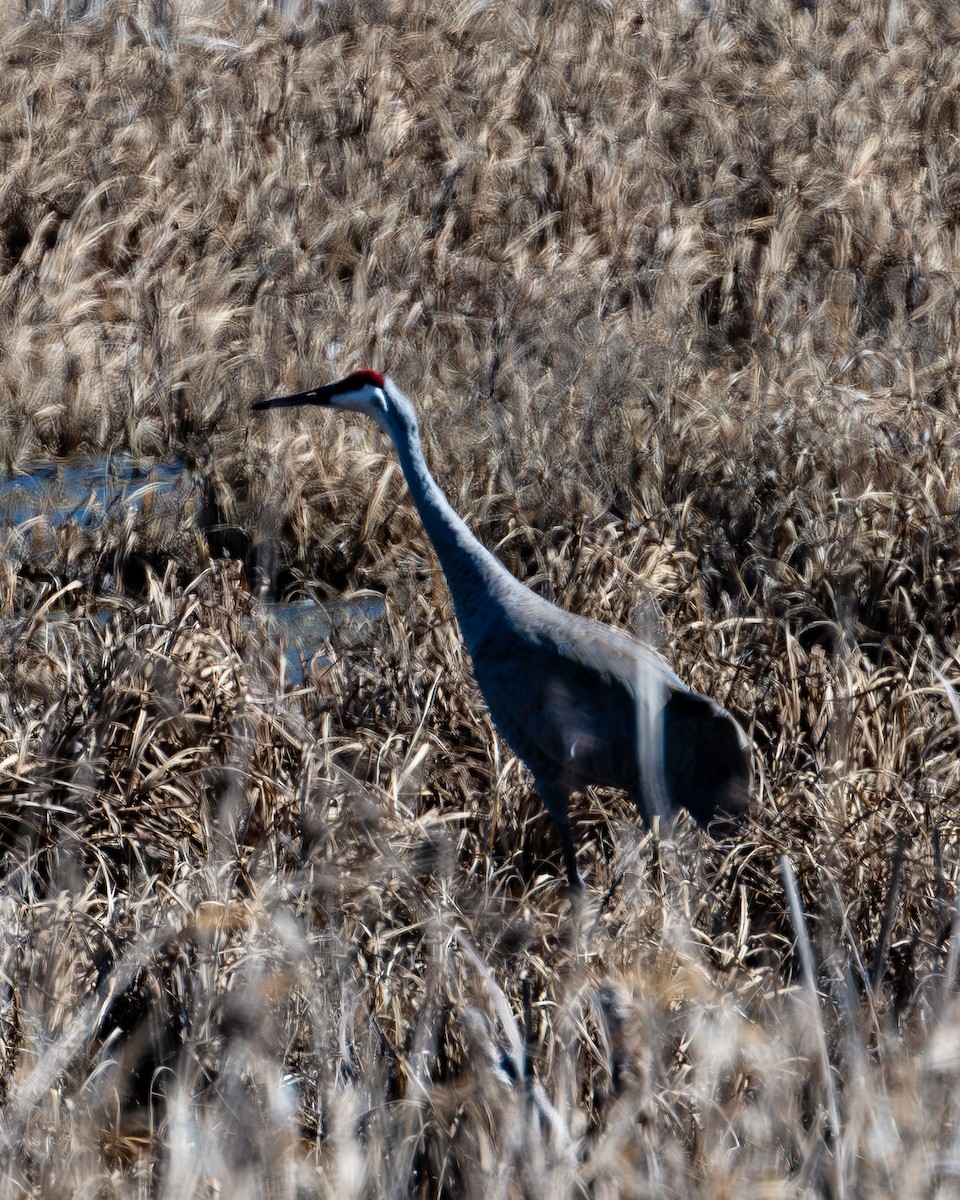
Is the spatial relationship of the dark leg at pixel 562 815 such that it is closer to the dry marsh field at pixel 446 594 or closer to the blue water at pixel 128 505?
the dry marsh field at pixel 446 594

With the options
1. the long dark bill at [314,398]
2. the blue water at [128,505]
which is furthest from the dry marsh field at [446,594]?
the long dark bill at [314,398]

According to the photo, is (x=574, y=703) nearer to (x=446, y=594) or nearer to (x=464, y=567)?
(x=464, y=567)

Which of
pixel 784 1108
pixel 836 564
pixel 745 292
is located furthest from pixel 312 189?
pixel 784 1108

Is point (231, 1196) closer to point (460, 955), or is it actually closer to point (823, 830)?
point (460, 955)

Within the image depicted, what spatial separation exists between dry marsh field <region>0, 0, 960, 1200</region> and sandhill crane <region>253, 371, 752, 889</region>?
0.55ft

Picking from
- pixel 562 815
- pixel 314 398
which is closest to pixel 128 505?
pixel 314 398

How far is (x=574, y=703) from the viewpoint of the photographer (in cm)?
378

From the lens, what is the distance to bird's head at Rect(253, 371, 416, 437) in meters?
4.25

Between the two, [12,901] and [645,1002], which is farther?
[12,901]

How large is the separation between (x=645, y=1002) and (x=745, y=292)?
268 inches

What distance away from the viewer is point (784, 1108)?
2.38 metres

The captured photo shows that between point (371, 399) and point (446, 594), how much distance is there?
1084 millimetres

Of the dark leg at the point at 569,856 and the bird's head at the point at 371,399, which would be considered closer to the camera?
the dark leg at the point at 569,856

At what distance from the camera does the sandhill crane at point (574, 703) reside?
360 centimetres
